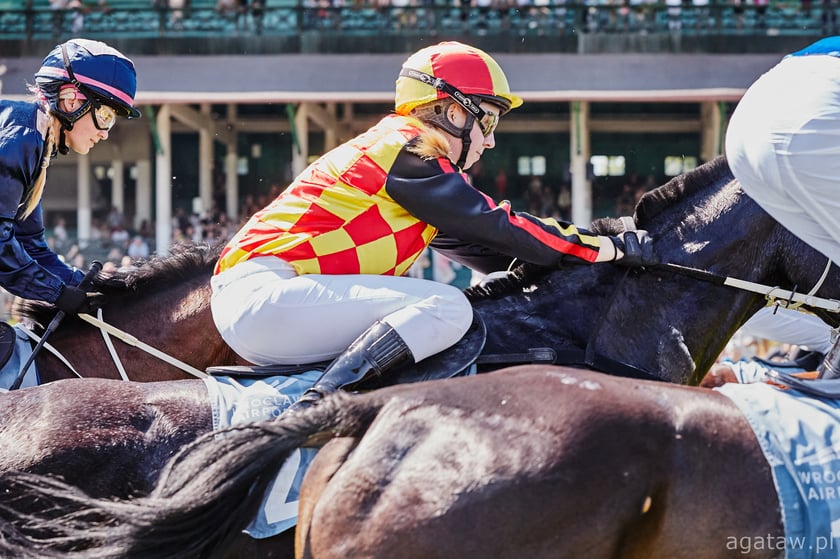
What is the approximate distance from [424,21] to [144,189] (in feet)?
21.5

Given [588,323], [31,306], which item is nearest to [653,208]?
[588,323]

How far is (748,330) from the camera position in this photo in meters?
5.57

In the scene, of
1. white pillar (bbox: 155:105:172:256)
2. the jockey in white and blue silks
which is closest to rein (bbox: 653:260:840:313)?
the jockey in white and blue silks

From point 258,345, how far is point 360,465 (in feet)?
2.86

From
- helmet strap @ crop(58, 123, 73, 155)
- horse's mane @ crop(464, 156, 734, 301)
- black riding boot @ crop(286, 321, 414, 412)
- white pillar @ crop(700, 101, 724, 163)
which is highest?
helmet strap @ crop(58, 123, 73, 155)

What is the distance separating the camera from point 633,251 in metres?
3.44

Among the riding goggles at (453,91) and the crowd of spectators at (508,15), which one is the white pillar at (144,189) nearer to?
the crowd of spectators at (508,15)

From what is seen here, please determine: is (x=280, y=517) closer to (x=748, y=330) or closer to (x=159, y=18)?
(x=748, y=330)

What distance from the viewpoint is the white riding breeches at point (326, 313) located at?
3.02 metres

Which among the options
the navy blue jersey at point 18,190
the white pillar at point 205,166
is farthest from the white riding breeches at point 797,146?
the white pillar at point 205,166

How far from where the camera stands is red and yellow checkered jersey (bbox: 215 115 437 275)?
10.5 ft

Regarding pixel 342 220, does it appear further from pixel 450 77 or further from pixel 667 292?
pixel 667 292

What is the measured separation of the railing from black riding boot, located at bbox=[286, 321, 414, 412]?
16.3m

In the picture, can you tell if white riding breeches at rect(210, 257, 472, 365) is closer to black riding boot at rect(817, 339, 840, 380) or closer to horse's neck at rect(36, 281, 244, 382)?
black riding boot at rect(817, 339, 840, 380)
